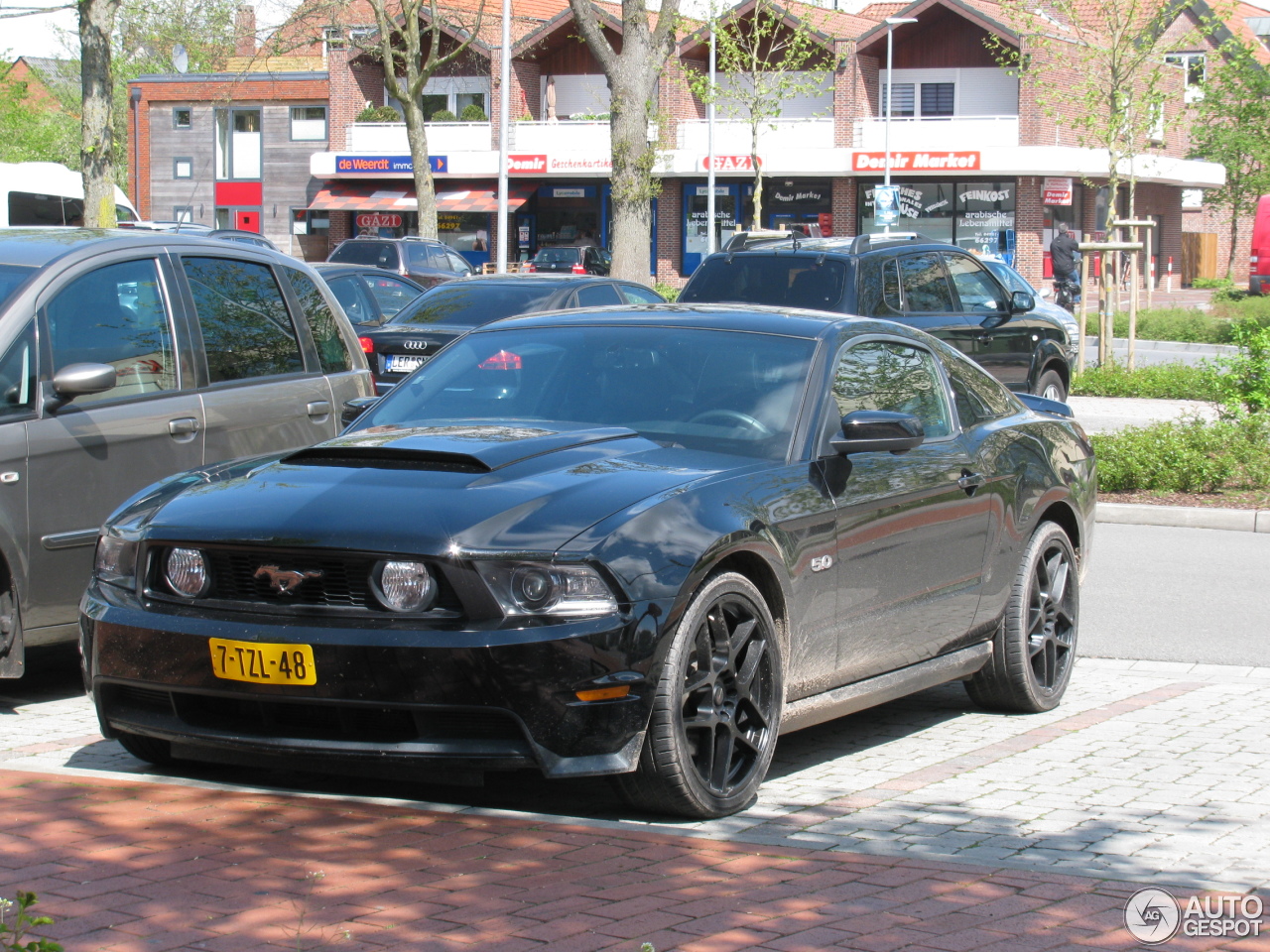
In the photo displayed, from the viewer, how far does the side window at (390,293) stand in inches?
757

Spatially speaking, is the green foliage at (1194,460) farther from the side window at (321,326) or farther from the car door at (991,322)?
the side window at (321,326)

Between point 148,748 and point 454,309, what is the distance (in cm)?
1047

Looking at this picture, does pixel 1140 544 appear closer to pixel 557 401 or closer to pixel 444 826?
pixel 557 401

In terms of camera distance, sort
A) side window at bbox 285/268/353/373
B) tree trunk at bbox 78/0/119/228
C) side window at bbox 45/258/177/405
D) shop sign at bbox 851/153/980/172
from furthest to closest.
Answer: shop sign at bbox 851/153/980/172
tree trunk at bbox 78/0/119/228
side window at bbox 285/268/353/373
side window at bbox 45/258/177/405

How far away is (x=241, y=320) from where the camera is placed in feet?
24.8

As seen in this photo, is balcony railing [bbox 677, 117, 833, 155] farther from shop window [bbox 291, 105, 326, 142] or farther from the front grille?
the front grille

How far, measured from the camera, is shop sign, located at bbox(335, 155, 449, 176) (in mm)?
57281

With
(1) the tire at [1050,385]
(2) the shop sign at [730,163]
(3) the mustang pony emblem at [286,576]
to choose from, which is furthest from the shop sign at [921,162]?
(3) the mustang pony emblem at [286,576]

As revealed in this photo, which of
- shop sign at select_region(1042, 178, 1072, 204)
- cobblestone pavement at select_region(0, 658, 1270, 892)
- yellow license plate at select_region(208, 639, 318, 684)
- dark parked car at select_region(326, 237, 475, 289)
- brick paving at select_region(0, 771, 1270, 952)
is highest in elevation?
shop sign at select_region(1042, 178, 1072, 204)

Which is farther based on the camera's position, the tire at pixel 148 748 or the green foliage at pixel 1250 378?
the green foliage at pixel 1250 378

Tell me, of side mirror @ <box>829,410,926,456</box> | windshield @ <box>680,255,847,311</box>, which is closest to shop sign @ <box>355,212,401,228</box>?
windshield @ <box>680,255,847,311</box>

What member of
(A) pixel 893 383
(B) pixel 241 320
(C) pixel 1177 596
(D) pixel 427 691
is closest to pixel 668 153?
(C) pixel 1177 596

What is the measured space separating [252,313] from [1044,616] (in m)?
3.84

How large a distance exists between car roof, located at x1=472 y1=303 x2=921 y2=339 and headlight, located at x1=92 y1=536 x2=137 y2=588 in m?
1.80
